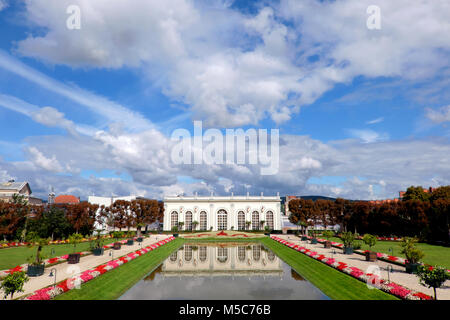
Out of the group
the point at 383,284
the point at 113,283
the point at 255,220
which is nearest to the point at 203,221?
the point at 255,220

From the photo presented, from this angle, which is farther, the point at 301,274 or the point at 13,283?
the point at 301,274

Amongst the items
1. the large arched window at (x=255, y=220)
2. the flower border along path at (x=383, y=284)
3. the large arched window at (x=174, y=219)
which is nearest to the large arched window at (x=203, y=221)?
the large arched window at (x=174, y=219)

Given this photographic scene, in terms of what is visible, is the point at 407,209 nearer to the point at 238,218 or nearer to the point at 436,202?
the point at 436,202

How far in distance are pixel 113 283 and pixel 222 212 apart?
59334mm

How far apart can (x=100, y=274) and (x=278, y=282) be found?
40.9 ft

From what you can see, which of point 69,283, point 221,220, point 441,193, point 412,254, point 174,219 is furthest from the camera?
point 174,219

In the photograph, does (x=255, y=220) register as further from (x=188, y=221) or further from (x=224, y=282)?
(x=224, y=282)

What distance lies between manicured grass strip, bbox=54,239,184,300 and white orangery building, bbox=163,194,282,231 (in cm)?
5019

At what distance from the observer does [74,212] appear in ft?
172

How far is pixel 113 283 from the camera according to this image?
1811cm

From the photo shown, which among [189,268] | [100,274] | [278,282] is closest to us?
[278,282]

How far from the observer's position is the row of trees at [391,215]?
45906mm

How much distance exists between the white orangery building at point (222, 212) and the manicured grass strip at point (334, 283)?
49.5m
